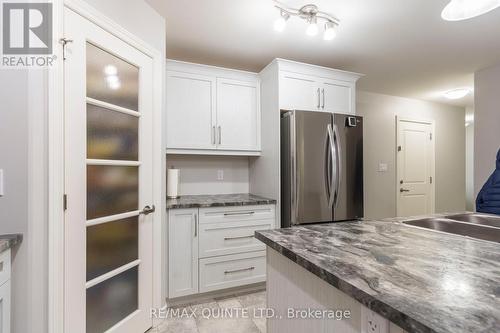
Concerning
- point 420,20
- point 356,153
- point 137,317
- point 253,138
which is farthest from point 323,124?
point 137,317

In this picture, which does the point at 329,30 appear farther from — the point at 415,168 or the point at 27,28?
the point at 415,168

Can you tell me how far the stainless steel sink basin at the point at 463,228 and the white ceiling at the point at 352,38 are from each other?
156cm

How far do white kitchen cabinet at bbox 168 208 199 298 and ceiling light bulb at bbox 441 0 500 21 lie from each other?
2.18 m

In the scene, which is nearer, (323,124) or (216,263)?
(216,263)

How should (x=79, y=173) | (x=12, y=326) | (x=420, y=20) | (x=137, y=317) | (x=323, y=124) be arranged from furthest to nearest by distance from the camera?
(x=323, y=124) → (x=420, y=20) → (x=137, y=317) → (x=79, y=173) → (x=12, y=326)

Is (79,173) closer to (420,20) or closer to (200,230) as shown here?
(200,230)

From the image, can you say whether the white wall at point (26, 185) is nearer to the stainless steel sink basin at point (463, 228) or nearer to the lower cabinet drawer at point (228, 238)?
the lower cabinet drawer at point (228, 238)

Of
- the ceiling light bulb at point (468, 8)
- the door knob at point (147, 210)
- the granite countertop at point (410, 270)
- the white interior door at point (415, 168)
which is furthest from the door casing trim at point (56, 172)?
the white interior door at point (415, 168)

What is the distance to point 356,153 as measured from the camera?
2.57 m

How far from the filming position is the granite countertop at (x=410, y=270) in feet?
1.61

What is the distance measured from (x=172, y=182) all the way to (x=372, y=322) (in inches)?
89.9

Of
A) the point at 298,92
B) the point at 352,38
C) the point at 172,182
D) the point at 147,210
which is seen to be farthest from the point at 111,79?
the point at 352,38

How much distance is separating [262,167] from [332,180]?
29.7 inches

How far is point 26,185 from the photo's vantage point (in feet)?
3.78
